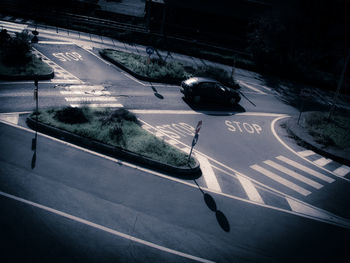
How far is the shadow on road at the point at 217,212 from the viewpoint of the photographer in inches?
358

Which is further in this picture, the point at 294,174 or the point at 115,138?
the point at 294,174

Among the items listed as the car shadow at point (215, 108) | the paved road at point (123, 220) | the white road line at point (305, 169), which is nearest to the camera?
the paved road at point (123, 220)

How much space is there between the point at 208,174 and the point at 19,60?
16160mm

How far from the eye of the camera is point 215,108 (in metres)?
19.9

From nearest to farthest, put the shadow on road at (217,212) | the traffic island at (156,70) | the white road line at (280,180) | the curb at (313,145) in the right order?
1. the shadow on road at (217,212)
2. the white road line at (280,180)
3. the curb at (313,145)
4. the traffic island at (156,70)

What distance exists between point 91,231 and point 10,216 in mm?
2321

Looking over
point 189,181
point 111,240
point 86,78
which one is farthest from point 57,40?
point 111,240

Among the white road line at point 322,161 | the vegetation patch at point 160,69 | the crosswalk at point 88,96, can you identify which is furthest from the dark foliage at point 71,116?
the white road line at point 322,161

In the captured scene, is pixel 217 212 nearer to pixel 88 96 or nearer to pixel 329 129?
pixel 88 96

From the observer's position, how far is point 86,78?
20.3 meters

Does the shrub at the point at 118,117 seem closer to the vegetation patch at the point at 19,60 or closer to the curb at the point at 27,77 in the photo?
the curb at the point at 27,77

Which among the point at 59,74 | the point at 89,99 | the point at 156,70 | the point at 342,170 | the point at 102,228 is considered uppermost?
the point at 156,70

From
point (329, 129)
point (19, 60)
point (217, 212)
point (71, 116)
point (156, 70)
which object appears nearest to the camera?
point (217, 212)

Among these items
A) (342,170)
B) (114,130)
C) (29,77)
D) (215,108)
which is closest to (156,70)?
(215,108)
